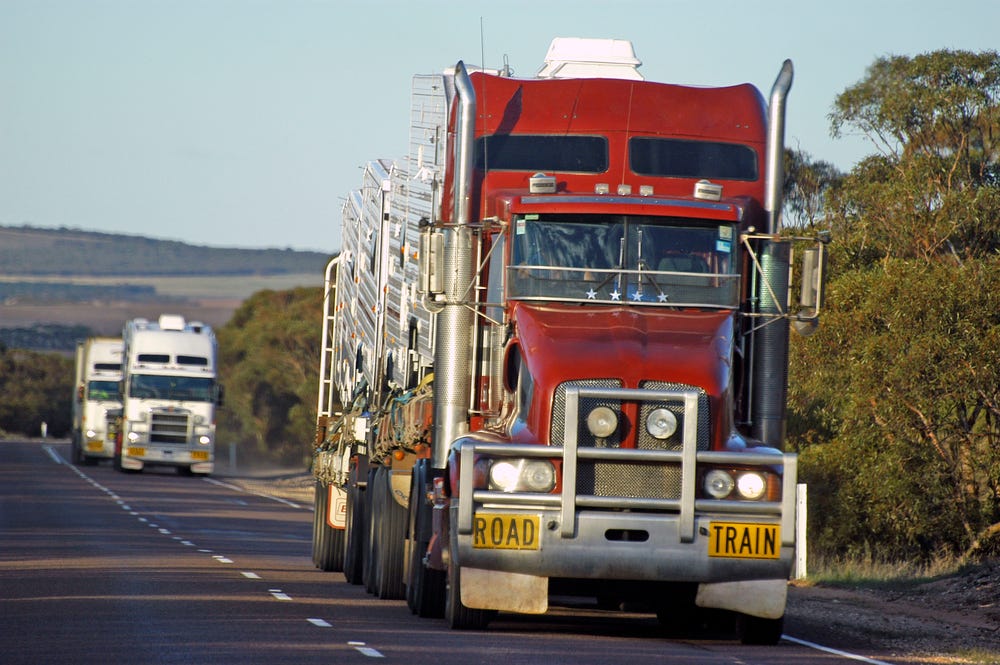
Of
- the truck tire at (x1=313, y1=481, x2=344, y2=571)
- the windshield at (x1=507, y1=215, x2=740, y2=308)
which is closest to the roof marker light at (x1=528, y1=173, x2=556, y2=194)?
the windshield at (x1=507, y1=215, x2=740, y2=308)

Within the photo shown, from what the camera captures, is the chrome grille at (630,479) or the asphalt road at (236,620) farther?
the chrome grille at (630,479)

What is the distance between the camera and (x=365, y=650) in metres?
12.9

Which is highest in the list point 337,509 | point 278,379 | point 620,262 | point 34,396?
point 34,396

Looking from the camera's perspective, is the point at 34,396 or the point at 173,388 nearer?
the point at 173,388

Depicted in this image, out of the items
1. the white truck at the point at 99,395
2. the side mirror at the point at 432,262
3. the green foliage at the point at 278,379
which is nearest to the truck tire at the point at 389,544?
the side mirror at the point at 432,262

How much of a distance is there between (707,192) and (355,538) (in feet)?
27.2

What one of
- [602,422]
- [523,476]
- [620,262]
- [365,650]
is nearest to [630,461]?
[602,422]

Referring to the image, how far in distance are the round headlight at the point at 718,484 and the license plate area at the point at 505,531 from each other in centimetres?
126

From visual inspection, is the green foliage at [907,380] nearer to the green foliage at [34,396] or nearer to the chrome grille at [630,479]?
the chrome grille at [630,479]

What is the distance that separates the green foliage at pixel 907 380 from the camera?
30.0 metres

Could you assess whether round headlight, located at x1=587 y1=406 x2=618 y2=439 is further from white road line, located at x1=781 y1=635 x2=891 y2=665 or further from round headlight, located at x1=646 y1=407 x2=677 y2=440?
white road line, located at x1=781 y1=635 x2=891 y2=665

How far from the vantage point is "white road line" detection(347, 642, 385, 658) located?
1253 cm

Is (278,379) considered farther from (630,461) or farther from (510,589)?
(630,461)

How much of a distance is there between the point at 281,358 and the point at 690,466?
73.7m
